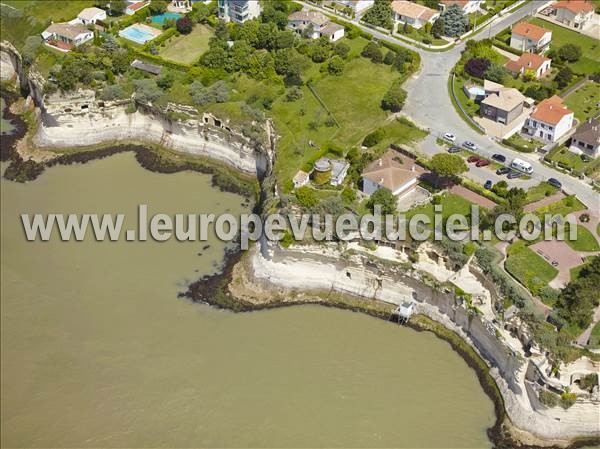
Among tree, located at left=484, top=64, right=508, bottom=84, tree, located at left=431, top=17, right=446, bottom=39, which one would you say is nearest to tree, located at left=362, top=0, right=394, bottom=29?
tree, located at left=431, top=17, right=446, bottom=39

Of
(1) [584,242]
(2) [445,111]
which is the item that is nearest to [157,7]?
(2) [445,111]

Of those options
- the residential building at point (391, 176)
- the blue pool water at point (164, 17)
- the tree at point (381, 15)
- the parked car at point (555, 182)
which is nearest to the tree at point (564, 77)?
the parked car at point (555, 182)

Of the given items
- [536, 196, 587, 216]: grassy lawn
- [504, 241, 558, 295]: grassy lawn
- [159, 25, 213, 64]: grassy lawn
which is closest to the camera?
[504, 241, 558, 295]: grassy lawn

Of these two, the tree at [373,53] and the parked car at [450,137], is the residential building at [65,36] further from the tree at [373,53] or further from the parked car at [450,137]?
the parked car at [450,137]

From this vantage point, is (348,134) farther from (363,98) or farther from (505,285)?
(505,285)

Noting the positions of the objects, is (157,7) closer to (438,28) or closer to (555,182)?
(438,28)

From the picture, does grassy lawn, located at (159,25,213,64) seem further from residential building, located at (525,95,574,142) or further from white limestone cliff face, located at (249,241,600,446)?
residential building, located at (525,95,574,142)
